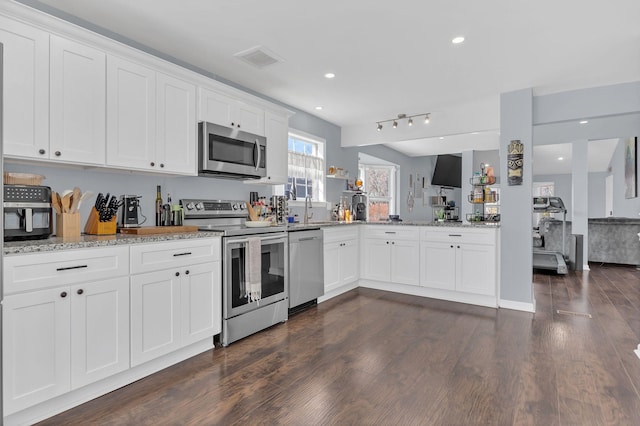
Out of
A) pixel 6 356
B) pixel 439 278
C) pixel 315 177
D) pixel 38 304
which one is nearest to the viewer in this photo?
pixel 6 356

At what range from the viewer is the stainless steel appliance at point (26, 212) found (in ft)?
6.39

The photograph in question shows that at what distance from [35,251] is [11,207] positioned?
0.36 meters

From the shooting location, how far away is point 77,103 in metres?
2.28

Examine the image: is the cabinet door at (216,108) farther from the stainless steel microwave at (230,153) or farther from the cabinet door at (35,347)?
the cabinet door at (35,347)

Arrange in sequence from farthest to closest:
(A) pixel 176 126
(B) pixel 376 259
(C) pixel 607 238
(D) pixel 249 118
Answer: (C) pixel 607 238 < (B) pixel 376 259 < (D) pixel 249 118 < (A) pixel 176 126

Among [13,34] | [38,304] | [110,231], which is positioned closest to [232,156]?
[110,231]

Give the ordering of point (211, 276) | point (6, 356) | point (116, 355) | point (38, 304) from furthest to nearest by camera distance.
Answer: point (211, 276) < point (116, 355) < point (38, 304) < point (6, 356)

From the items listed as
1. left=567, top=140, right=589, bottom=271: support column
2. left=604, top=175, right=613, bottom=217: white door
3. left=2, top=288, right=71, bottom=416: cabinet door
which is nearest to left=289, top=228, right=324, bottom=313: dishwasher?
left=2, top=288, right=71, bottom=416: cabinet door

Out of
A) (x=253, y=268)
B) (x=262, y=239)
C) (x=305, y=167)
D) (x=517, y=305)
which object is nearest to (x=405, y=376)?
(x=253, y=268)

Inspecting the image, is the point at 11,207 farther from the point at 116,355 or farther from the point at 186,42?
the point at 186,42

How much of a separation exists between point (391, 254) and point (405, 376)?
95.3 inches

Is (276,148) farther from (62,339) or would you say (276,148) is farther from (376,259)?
(62,339)

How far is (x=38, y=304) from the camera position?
182cm

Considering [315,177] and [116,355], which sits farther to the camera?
[315,177]
